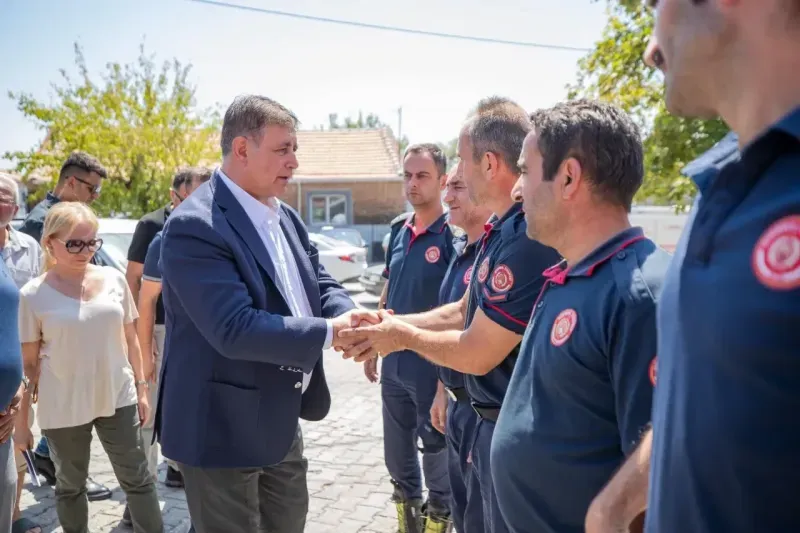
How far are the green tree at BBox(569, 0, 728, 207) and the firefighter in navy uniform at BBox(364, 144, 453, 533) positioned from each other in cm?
558

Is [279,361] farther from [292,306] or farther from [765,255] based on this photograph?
[765,255]

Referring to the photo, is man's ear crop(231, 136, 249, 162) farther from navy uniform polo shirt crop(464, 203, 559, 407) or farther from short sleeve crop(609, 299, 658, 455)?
short sleeve crop(609, 299, 658, 455)

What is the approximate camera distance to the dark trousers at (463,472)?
287 cm

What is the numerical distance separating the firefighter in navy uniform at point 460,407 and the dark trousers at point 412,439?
1.35 ft

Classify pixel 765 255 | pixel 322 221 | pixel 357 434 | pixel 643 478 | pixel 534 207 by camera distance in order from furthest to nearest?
pixel 322 221 → pixel 357 434 → pixel 534 207 → pixel 643 478 → pixel 765 255

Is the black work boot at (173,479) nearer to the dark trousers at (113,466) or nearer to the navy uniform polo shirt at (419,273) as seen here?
the dark trousers at (113,466)

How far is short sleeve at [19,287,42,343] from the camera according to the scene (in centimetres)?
377

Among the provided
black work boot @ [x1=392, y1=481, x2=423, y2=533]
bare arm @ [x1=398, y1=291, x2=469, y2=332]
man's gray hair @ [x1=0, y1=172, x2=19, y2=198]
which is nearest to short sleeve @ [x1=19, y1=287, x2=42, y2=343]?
man's gray hair @ [x1=0, y1=172, x2=19, y2=198]

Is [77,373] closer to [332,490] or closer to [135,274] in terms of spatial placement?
[135,274]

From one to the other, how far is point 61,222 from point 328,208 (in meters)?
22.5

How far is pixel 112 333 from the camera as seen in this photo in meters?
4.03

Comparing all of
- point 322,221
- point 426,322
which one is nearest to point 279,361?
point 426,322

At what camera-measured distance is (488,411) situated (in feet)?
8.96

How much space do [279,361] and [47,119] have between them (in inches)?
656
